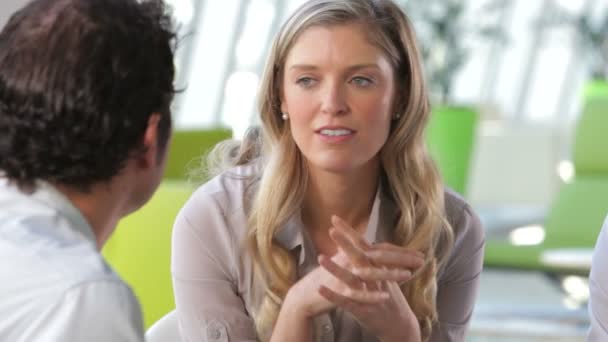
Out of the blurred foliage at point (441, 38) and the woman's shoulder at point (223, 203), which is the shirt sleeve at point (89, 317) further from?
the blurred foliage at point (441, 38)

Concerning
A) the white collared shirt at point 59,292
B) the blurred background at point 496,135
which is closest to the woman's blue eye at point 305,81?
the blurred background at point 496,135

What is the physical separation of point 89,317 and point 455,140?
282 inches

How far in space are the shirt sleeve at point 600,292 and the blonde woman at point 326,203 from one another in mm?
247

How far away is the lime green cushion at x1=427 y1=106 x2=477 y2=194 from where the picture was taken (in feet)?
26.1

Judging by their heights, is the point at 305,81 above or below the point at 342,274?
above

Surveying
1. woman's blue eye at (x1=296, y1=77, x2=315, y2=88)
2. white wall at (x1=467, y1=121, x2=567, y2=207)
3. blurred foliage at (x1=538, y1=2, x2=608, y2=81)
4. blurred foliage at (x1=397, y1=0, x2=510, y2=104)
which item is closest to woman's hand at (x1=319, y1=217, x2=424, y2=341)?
woman's blue eye at (x1=296, y1=77, x2=315, y2=88)

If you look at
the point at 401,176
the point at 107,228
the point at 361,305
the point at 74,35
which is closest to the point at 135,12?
the point at 74,35

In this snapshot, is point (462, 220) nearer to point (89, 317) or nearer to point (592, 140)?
point (89, 317)

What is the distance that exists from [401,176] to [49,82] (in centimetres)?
116

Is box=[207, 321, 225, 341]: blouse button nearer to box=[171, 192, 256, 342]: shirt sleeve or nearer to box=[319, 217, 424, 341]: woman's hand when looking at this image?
box=[171, 192, 256, 342]: shirt sleeve

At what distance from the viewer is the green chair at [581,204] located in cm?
557

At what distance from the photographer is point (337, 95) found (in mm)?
2070

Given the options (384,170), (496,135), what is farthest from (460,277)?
(496,135)

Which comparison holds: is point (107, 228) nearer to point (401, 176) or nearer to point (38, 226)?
point (38, 226)
